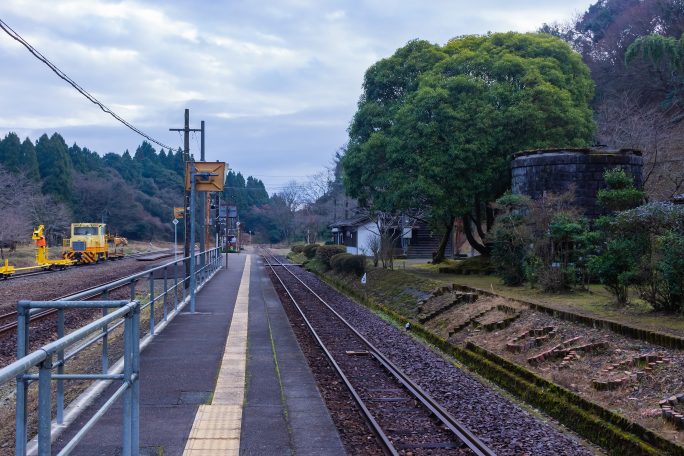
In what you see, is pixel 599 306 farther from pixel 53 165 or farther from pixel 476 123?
pixel 53 165

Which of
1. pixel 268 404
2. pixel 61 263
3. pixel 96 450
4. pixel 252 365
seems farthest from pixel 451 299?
pixel 61 263

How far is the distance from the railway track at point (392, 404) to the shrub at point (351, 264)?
532 inches

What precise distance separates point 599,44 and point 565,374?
4572cm

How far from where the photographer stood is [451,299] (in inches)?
724

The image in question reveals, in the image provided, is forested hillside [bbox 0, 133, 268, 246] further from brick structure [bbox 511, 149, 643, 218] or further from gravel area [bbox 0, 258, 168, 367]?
brick structure [bbox 511, 149, 643, 218]

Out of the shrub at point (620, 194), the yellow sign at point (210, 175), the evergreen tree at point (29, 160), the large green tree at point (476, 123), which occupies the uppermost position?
the evergreen tree at point (29, 160)

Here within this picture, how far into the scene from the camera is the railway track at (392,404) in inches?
302

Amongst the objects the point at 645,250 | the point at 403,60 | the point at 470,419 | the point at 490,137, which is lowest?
the point at 470,419

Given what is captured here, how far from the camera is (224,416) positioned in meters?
7.44

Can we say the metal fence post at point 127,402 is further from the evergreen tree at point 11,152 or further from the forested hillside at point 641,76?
the evergreen tree at point 11,152

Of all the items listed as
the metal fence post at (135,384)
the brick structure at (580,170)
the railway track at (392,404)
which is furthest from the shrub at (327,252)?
the metal fence post at (135,384)

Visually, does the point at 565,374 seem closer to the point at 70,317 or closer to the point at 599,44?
the point at 70,317

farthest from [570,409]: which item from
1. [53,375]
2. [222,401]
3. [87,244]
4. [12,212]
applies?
[12,212]

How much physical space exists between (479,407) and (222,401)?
141 inches
